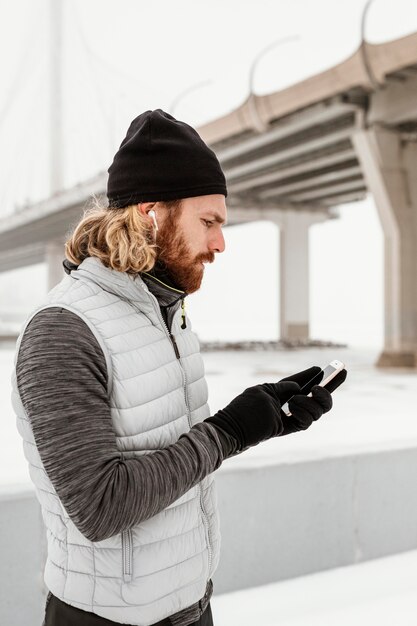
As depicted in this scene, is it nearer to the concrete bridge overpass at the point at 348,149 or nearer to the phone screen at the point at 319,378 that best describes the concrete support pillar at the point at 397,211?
the concrete bridge overpass at the point at 348,149

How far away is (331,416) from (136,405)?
509 cm

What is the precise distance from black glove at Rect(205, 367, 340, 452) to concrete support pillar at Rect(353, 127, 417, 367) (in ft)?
43.0

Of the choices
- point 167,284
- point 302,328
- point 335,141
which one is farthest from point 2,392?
point 302,328

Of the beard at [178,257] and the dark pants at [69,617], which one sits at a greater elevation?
the beard at [178,257]

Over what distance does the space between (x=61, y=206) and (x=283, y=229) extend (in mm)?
13240

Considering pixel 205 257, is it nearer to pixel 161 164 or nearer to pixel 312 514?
pixel 161 164

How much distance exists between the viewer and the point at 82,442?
1.09 metres

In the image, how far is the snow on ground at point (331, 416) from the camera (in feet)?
11.7

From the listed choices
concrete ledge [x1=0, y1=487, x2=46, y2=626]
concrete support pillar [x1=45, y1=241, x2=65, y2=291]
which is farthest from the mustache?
concrete support pillar [x1=45, y1=241, x2=65, y2=291]

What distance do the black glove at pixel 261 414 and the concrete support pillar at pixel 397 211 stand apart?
13117mm

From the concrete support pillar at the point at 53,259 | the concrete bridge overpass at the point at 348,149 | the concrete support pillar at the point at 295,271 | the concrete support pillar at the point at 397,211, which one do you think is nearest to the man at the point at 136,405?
the concrete bridge overpass at the point at 348,149

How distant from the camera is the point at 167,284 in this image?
1.37 m

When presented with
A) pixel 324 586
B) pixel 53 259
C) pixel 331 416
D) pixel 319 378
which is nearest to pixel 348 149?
pixel 331 416

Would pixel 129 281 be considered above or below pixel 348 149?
below
